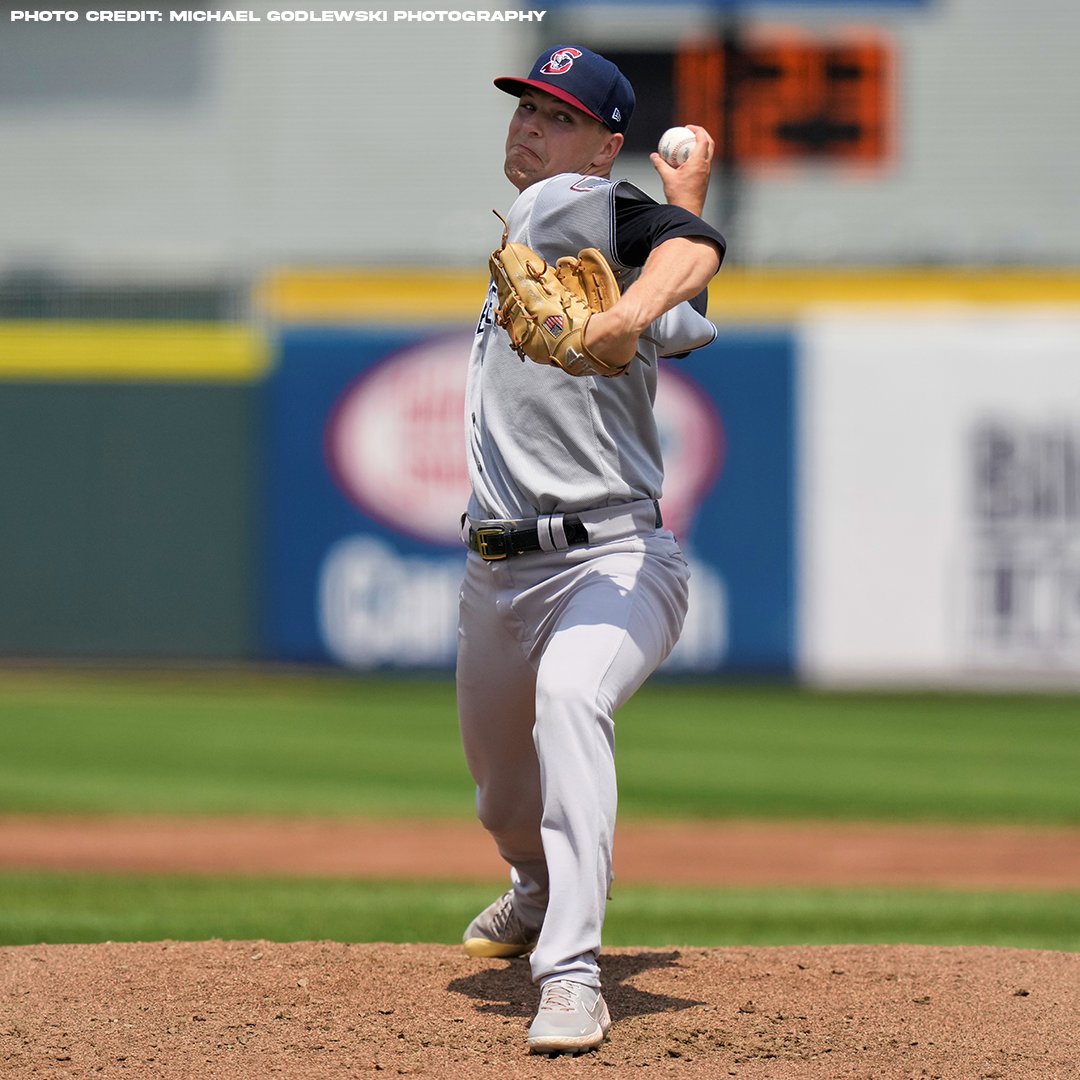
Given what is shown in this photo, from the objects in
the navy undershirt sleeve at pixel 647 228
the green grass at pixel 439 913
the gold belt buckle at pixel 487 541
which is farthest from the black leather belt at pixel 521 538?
the green grass at pixel 439 913

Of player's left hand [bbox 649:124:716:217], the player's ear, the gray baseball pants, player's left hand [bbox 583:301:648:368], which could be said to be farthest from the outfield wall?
player's left hand [bbox 583:301:648:368]

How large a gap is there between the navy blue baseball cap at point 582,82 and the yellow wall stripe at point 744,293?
9.45 m

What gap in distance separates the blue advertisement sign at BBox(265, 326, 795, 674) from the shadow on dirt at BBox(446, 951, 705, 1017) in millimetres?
8755

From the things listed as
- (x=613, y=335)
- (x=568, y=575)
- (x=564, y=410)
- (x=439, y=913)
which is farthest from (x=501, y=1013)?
(x=439, y=913)

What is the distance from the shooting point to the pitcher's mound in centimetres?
313

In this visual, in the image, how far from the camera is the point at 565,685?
10.6ft

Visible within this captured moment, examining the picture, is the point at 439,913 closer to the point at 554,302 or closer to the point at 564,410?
the point at 564,410

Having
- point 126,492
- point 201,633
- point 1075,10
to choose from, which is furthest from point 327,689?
point 1075,10

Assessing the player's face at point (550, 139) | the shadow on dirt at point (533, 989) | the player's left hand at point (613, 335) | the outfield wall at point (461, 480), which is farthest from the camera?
the outfield wall at point (461, 480)

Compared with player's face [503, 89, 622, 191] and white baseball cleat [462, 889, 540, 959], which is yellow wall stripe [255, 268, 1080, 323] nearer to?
white baseball cleat [462, 889, 540, 959]

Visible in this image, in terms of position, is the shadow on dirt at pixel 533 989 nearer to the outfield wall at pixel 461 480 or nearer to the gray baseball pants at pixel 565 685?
the gray baseball pants at pixel 565 685

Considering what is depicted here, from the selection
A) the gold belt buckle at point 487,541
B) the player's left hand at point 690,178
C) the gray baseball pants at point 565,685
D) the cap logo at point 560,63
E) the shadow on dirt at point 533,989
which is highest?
the cap logo at point 560,63

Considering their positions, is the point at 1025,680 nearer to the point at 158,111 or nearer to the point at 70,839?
the point at 70,839

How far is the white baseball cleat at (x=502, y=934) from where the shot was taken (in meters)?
3.95
